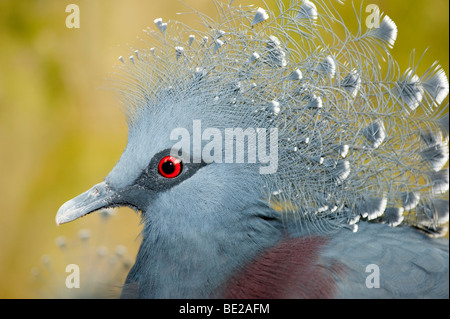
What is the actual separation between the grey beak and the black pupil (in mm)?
218

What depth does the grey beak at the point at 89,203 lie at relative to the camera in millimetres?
1733

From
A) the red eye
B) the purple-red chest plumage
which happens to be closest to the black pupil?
the red eye

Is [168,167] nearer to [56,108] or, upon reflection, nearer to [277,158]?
[277,158]

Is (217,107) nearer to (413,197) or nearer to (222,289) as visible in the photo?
(222,289)

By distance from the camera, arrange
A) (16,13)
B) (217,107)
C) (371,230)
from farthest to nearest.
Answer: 1. (16,13)
2. (371,230)
3. (217,107)

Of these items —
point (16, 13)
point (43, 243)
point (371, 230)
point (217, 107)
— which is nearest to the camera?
point (217, 107)

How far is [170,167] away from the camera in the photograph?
5.56 ft

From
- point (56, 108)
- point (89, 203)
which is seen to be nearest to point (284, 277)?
point (89, 203)

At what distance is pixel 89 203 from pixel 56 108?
6.41ft

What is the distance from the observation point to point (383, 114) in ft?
5.60

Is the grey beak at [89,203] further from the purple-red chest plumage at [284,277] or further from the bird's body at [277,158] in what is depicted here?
the purple-red chest plumage at [284,277]

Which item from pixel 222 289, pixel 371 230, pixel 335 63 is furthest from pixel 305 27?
pixel 222 289
